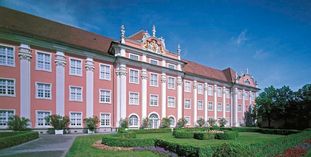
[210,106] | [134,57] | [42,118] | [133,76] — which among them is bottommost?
[210,106]

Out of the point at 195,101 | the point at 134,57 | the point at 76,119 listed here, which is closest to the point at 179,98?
the point at 195,101

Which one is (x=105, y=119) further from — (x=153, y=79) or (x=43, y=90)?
(x=153, y=79)

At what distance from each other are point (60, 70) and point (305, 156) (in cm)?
2493

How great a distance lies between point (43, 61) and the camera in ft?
77.7

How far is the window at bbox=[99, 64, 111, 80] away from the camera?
28405 millimetres

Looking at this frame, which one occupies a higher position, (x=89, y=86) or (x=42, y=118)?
(x=89, y=86)

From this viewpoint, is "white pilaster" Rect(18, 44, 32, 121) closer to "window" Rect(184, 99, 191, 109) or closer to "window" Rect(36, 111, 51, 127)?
"window" Rect(36, 111, 51, 127)

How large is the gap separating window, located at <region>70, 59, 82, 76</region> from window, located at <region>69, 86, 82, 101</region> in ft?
6.37

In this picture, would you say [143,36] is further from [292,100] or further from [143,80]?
[292,100]

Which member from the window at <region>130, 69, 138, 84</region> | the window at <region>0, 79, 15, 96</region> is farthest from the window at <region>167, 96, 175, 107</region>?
the window at <region>0, 79, 15, 96</region>

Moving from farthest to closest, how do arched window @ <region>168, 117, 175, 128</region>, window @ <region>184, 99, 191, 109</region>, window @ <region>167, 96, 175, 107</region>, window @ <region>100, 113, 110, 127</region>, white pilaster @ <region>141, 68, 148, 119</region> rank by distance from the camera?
window @ <region>184, 99, 191, 109</region> → window @ <region>167, 96, 175, 107</region> → arched window @ <region>168, 117, 175, 128</region> → white pilaster @ <region>141, 68, 148, 119</region> → window @ <region>100, 113, 110, 127</region>

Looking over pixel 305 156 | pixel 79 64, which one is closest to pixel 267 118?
pixel 305 156

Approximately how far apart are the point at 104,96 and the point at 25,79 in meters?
9.78

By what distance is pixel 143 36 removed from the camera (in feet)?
106
